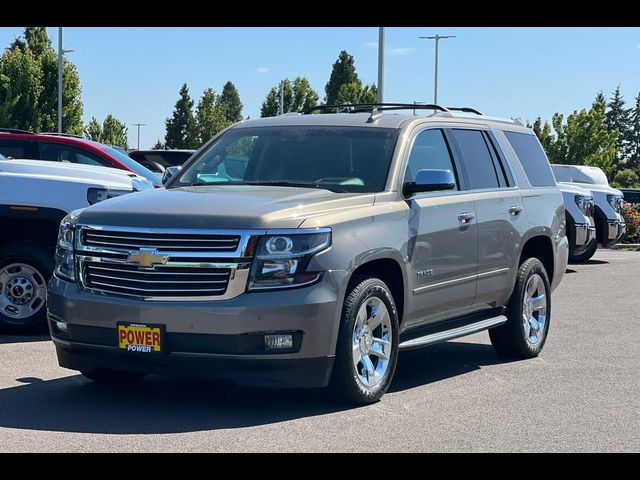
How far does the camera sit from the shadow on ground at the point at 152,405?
6422mm

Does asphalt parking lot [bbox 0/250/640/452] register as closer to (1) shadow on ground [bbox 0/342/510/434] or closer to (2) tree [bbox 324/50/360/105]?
(1) shadow on ground [bbox 0/342/510/434]

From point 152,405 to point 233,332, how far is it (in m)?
0.96

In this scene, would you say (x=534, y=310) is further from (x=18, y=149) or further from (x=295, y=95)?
(x=295, y=95)

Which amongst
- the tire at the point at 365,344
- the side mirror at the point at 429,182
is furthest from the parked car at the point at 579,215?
the tire at the point at 365,344

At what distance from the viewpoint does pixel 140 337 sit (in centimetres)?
659

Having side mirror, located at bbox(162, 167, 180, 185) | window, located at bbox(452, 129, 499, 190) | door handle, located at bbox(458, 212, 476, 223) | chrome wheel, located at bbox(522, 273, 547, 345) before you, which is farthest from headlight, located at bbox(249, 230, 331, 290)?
chrome wheel, located at bbox(522, 273, 547, 345)

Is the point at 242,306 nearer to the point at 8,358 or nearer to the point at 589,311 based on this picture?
the point at 8,358

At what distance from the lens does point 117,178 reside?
1059 centimetres

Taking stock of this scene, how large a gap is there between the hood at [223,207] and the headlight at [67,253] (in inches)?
5.8

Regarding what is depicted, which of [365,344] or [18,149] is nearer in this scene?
[365,344]

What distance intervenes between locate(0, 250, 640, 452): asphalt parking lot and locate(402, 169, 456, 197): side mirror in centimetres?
143

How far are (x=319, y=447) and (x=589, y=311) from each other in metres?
7.45

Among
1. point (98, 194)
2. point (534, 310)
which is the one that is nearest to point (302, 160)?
point (98, 194)
